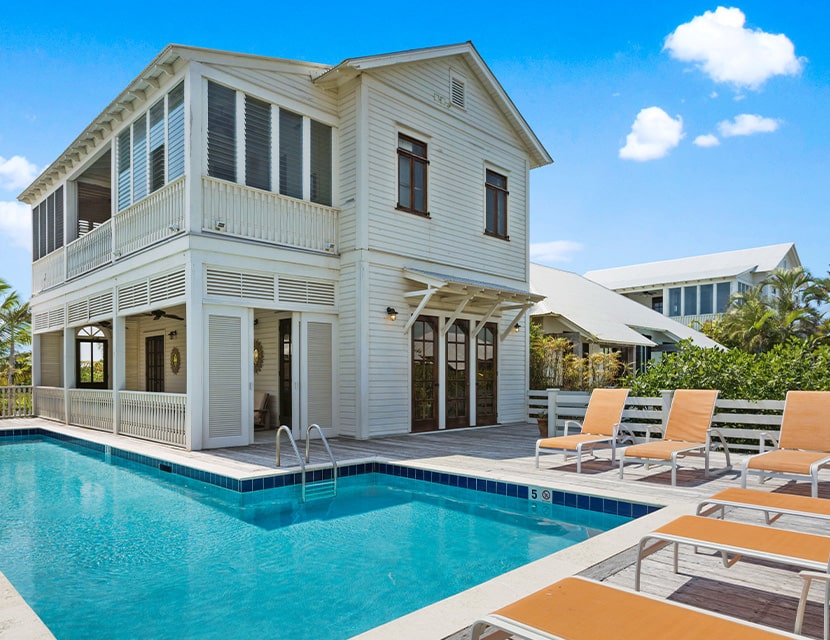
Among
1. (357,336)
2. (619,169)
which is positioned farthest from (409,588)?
(619,169)

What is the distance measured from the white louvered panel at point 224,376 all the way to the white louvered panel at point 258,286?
48 cm

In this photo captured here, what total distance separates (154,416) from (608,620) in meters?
9.51

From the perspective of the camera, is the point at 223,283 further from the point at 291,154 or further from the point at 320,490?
the point at 320,490

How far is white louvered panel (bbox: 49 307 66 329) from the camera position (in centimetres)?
1448

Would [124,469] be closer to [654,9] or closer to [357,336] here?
[357,336]

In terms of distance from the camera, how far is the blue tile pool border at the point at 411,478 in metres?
5.75

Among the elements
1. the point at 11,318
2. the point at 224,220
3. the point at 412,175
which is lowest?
the point at 11,318

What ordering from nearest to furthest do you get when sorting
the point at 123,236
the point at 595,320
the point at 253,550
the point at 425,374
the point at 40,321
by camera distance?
Result: the point at 253,550 < the point at 123,236 < the point at 425,374 < the point at 40,321 < the point at 595,320

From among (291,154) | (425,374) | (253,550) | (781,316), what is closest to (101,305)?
(291,154)

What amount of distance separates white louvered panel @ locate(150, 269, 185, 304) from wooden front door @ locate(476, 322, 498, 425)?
6.16 meters

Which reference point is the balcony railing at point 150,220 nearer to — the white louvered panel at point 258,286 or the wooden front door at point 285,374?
the white louvered panel at point 258,286

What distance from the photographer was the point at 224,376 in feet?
30.7

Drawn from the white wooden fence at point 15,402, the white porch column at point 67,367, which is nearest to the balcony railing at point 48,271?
the white porch column at point 67,367

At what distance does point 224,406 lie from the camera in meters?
9.34
